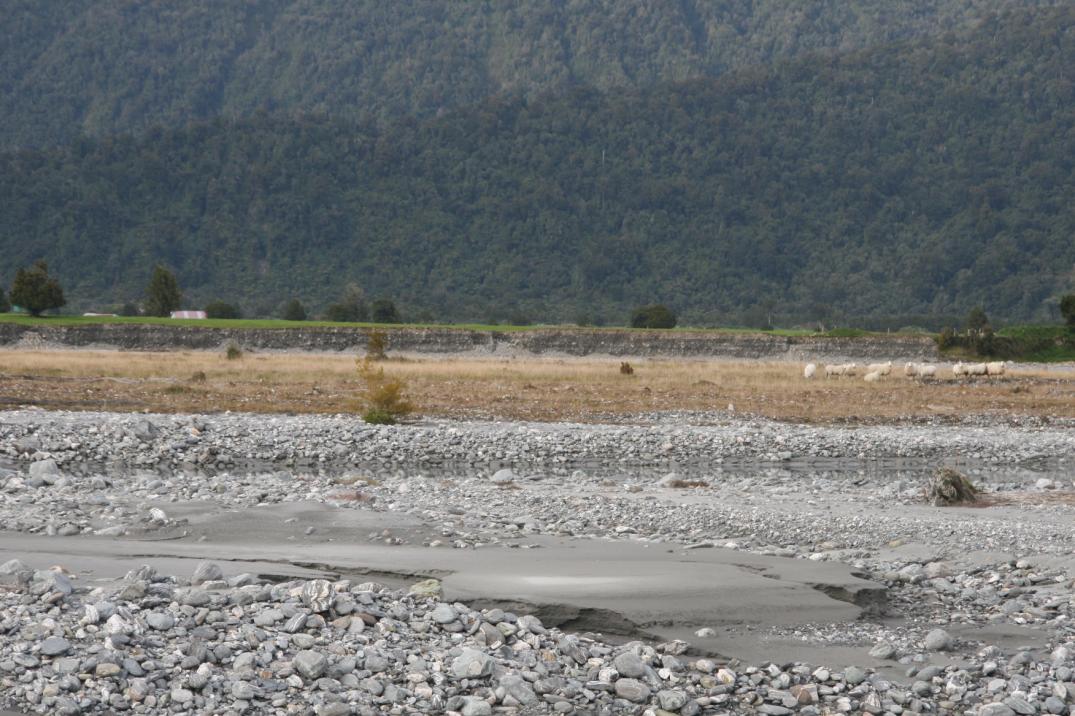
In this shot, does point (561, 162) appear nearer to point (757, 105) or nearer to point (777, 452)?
point (757, 105)

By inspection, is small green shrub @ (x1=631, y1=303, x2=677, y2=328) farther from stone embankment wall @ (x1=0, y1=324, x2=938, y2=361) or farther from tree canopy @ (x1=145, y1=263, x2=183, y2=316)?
tree canopy @ (x1=145, y1=263, x2=183, y2=316)

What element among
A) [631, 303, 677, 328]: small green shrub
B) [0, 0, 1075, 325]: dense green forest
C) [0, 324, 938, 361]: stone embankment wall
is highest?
[0, 0, 1075, 325]: dense green forest

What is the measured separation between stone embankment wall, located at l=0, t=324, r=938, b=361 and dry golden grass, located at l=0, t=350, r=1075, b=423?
55.7 feet

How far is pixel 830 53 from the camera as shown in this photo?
17050cm

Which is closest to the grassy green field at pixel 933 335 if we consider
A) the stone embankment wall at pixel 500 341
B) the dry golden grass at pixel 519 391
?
the stone embankment wall at pixel 500 341

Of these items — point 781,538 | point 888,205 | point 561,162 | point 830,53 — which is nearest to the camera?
point 781,538

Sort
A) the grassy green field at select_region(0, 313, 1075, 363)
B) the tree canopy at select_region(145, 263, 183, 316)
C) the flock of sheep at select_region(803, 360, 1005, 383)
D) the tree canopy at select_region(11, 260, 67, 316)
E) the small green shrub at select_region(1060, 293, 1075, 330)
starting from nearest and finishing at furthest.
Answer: the flock of sheep at select_region(803, 360, 1005, 383), the grassy green field at select_region(0, 313, 1075, 363), the small green shrub at select_region(1060, 293, 1075, 330), the tree canopy at select_region(11, 260, 67, 316), the tree canopy at select_region(145, 263, 183, 316)

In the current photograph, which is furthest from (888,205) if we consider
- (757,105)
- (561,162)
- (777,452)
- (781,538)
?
(781,538)

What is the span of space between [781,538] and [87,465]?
1299 centimetres

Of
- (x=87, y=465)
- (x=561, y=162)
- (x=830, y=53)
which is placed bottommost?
(x=87, y=465)

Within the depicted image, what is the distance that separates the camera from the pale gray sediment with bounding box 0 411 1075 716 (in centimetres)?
813

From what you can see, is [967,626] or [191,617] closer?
[191,617]

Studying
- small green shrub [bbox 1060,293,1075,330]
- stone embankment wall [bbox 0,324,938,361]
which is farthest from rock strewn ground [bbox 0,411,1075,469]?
small green shrub [bbox 1060,293,1075,330]

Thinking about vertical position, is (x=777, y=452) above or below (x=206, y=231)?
below
